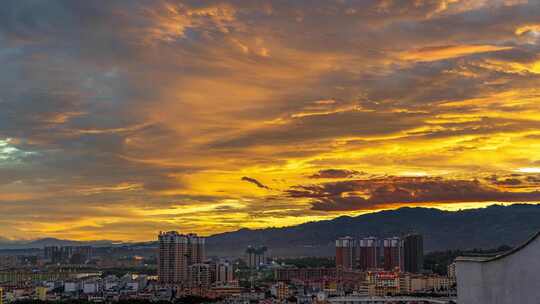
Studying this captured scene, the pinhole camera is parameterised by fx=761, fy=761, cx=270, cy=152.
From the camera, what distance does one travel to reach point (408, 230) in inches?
4801

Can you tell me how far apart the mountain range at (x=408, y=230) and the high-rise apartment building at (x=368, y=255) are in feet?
77.4

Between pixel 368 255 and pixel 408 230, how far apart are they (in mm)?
45552

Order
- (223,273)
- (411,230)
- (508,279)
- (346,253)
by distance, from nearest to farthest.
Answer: (508,279) → (223,273) → (346,253) → (411,230)

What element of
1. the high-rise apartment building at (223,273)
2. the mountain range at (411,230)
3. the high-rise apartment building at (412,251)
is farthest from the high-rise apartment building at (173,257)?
the mountain range at (411,230)

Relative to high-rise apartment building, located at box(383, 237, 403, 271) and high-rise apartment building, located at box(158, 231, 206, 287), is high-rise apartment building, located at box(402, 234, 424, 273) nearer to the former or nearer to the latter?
high-rise apartment building, located at box(383, 237, 403, 271)

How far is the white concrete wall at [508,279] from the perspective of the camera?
5285mm

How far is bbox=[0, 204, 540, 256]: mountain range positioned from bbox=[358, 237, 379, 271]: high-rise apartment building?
2358 cm

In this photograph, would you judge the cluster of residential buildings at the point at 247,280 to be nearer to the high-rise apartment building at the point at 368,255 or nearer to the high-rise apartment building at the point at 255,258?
the high-rise apartment building at the point at 368,255

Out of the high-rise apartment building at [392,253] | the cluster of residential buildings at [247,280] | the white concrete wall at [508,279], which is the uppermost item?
the white concrete wall at [508,279]

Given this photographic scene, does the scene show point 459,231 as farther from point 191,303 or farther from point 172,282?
point 191,303

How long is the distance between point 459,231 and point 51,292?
7305cm

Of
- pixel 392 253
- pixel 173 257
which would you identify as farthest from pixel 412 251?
pixel 173 257

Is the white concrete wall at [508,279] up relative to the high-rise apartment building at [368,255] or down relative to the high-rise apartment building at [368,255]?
up

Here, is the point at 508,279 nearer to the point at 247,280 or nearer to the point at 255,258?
the point at 247,280
